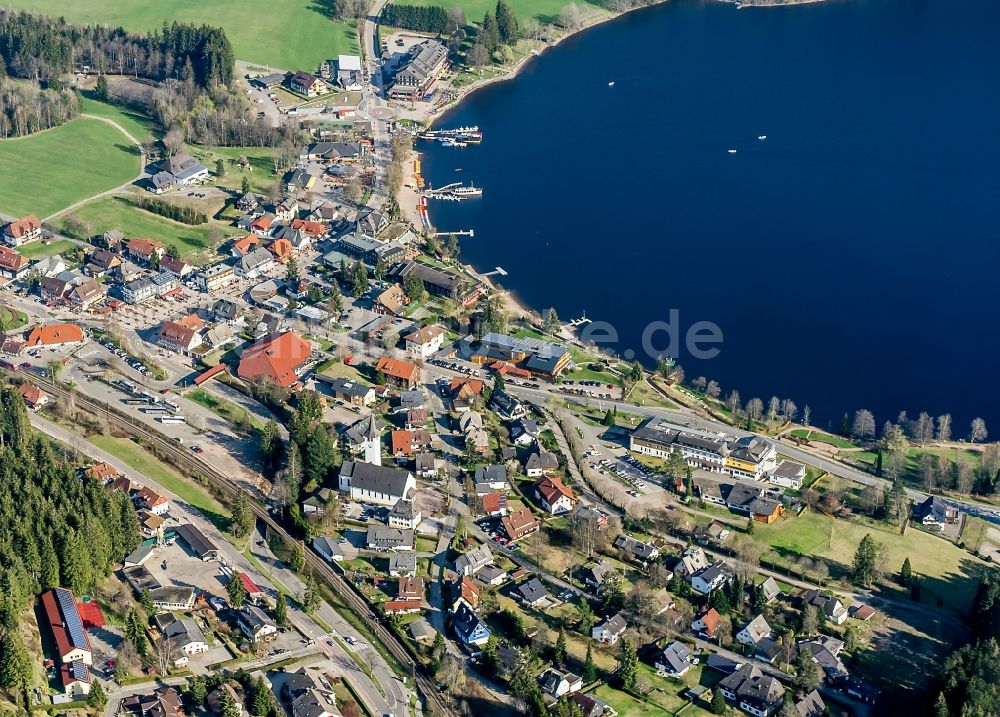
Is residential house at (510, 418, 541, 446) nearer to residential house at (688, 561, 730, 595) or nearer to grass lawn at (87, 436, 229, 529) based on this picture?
residential house at (688, 561, 730, 595)

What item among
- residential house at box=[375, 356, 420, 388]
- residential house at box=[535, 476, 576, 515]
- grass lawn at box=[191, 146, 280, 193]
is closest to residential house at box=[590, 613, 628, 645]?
residential house at box=[535, 476, 576, 515]

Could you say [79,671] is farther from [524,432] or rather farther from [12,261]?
[12,261]

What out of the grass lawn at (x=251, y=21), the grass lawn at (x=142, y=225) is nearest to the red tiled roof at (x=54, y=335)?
the grass lawn at (x=142, y=225)

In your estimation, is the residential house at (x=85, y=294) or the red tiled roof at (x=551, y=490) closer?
the red tiled roof at (x=551, y=490)

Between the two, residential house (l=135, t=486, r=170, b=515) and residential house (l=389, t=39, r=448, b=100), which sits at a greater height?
residential house (l=389, t=39, r=448, b=100)

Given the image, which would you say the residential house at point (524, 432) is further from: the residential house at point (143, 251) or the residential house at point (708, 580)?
the residential house at point (143, 251)
